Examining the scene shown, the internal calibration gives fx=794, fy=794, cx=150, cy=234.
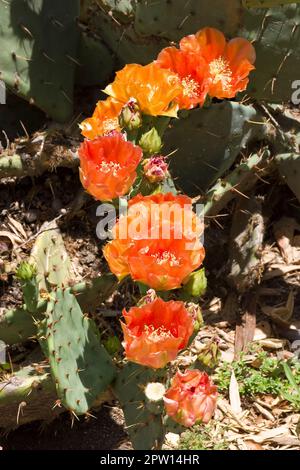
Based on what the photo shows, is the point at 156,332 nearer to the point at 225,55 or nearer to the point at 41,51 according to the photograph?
the point at 225,55

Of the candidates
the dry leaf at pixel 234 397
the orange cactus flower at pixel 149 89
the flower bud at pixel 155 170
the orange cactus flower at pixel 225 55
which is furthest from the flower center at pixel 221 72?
the dry leaf at pixel 234 397

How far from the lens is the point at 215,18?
94.7 inches

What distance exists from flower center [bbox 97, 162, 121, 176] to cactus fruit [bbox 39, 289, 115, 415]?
0.35m

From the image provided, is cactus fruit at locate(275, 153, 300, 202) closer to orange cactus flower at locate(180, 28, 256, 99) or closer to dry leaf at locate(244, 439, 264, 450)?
orange cactus flower at locate(180, 28, 256, 99)

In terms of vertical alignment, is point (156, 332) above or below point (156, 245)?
below

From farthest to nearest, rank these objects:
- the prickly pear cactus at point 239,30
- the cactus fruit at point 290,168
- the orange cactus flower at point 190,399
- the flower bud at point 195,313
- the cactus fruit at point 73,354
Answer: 1. the cactus fruit at point 290,168
2. the prickly pear cactus at point 239,30
3. the cactus fruit at point 73,354
4. the flower bud at point 195,313
5. the orange cactus flower at point 190,399

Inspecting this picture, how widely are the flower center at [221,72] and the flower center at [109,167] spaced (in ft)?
1.86

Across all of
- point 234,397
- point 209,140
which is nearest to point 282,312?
point 234,397

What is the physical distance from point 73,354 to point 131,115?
0.63m

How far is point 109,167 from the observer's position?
1.89 meters

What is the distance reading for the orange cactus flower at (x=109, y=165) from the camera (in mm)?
1866

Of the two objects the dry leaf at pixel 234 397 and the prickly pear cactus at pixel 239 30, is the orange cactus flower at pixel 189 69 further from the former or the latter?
the dry leaf at pixel 234 397

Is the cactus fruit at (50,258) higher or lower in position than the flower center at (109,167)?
lower

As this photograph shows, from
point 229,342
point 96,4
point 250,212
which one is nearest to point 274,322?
point 229,342
